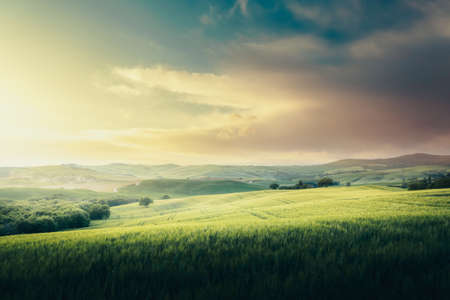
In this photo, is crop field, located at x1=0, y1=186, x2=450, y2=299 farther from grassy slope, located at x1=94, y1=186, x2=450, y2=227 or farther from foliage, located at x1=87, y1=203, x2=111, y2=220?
foliage, located at x1=87, y1=203, x2=111, y2=220

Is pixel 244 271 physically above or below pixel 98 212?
above

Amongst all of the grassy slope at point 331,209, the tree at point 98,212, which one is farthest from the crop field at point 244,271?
the tree at point 98,212

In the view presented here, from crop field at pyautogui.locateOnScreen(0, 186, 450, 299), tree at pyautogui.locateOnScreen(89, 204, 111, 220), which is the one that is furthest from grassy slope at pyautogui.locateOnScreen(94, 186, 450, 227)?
Answer: tree at pyautogui.locateOnScreen(89, 204, 111, 220)

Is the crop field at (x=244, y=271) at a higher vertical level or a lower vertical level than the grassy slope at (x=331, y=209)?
higher

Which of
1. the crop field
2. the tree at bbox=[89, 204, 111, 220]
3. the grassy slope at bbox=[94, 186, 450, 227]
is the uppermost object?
the crop field

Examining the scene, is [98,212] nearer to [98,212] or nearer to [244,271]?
[98,212]

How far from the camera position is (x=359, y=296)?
2980 millimetres

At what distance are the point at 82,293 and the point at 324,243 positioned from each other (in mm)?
5000

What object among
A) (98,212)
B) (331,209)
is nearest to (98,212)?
(98,212)

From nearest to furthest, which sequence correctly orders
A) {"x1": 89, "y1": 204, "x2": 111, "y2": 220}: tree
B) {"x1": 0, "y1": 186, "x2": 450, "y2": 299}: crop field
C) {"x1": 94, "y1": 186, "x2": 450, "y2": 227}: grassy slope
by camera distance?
{"x1": 0, "y1": 186, "x2": 450, "y2": 299}: crop field → {"x1": 94, "y1": 186, "x2": 450, "y2": 227}: grassy slope → {"x1": 89, "y1": 204, "x2": 111, "y2": 220}: tree

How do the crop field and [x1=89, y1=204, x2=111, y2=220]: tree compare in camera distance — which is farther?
[x1=89, y1=204, x2=111, y2=220]: tree

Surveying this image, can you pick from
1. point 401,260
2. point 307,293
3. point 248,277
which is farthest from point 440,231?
point 248,277

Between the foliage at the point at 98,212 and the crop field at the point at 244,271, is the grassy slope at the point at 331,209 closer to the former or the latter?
the crop field at the point at 244,271

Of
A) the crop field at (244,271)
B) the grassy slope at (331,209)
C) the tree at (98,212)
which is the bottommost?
the tree at (98,212)
